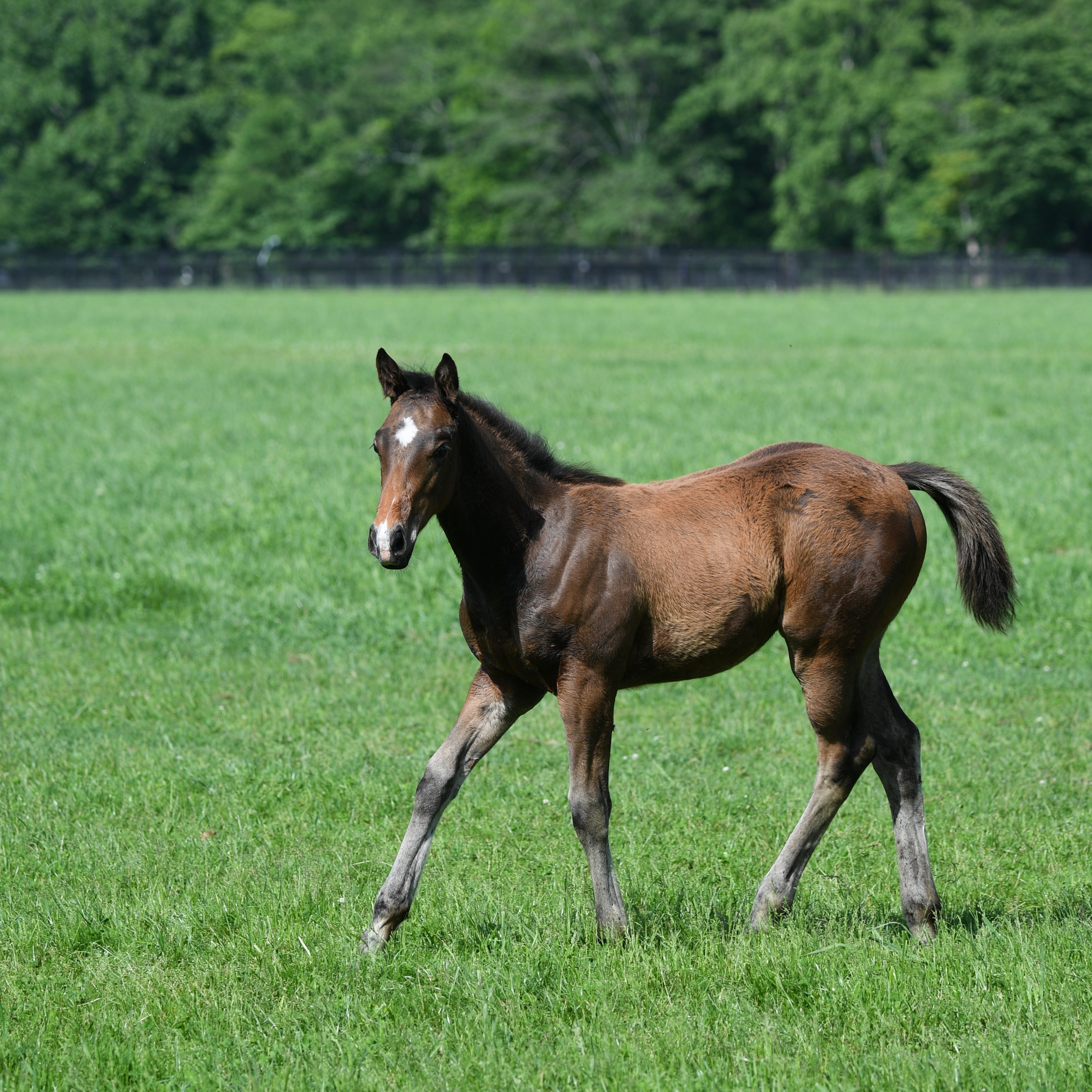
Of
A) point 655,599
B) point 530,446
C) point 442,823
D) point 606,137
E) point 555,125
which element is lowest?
point 442,823

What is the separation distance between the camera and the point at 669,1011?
412 centimetres

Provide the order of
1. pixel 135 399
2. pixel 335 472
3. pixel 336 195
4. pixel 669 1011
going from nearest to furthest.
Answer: pixel 669 1011 < pixel 335 472 < pixel 135 399 < pixel 336 195

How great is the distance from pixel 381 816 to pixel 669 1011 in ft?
7.38

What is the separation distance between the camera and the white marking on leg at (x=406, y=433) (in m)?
4.05

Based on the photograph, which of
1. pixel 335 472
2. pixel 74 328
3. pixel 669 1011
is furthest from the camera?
pixel 74 328

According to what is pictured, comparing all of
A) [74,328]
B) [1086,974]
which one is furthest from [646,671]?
[74,328]

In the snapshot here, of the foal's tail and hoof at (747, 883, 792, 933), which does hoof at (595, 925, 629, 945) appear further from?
the foal's tail

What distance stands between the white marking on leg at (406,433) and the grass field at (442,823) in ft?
5.82

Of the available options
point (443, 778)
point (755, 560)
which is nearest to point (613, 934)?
point (443, 778)

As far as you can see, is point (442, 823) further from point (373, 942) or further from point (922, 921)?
point (922, 921)

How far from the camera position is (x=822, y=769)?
4.70 m

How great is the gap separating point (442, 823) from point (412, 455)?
2.49m

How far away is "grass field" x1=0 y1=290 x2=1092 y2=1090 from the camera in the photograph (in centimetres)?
399

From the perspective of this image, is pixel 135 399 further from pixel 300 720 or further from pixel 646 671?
pixel 646 671
